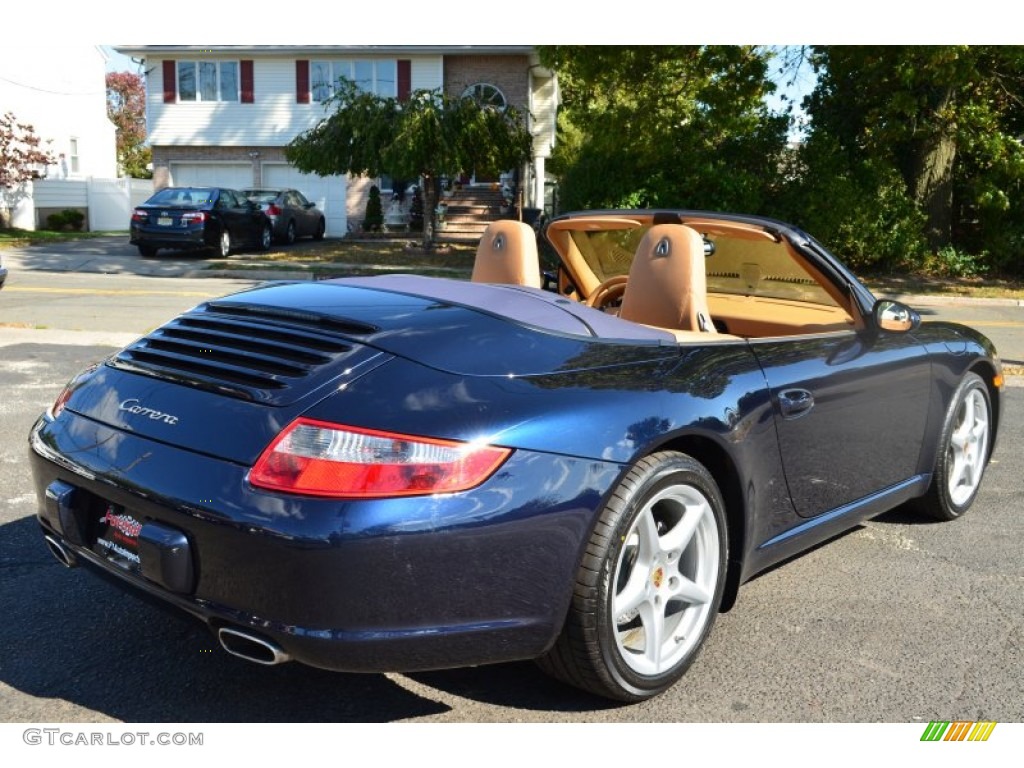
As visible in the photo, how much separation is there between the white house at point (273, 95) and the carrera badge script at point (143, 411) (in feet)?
92.1

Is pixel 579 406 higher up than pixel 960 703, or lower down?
higher up

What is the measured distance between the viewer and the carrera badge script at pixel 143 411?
8.82 ft

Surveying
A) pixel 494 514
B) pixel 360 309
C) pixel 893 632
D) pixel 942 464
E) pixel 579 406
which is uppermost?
pixel 360 309

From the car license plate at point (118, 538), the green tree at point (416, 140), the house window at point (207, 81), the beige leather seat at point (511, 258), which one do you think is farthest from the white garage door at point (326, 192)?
the car license plate at point (118, 538)

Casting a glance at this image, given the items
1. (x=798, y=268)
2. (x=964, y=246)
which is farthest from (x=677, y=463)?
(x=964, y=246)

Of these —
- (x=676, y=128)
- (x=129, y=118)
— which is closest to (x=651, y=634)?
(x=676, y=128)

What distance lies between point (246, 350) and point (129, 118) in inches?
2507

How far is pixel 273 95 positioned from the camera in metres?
31.1

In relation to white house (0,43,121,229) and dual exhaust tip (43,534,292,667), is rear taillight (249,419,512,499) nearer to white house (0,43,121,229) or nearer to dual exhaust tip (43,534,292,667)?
dual exhaust tip (43,534,292,667)

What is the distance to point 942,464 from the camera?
14.3 feet

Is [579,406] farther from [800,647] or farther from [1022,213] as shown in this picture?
[1022,213]

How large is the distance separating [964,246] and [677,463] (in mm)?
19155

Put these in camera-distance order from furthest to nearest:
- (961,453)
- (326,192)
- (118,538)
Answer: (326,192), (961,453), (118,538)

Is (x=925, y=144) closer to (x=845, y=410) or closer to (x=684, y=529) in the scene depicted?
(x=845, y=410)
